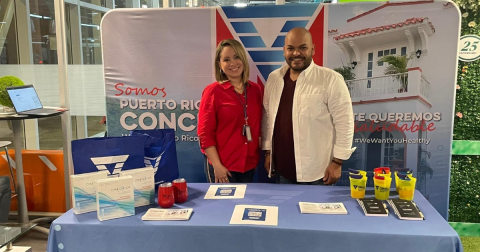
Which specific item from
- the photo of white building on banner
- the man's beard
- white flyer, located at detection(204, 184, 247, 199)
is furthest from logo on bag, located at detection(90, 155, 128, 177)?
the photo of white building on banner

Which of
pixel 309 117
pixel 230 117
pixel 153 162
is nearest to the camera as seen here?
pixel 153 162

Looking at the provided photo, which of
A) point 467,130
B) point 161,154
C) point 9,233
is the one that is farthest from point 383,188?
point 9,233

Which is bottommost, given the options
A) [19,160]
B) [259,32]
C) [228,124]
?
[19,160]

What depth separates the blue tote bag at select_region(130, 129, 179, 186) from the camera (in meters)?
1.86

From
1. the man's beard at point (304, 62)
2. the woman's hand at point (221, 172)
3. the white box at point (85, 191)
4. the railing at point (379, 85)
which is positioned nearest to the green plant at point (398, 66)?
the railing at point (379, 85)

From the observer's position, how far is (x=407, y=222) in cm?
150

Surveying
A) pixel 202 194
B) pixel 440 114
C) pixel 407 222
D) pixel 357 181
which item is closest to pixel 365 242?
pixel 407 222

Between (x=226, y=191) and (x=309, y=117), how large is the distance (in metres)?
0.66

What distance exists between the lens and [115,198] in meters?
1.59

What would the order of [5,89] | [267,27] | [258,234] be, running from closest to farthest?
[258,234]
[267,27]
[5,89]

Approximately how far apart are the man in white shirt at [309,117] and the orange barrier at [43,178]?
2.30m

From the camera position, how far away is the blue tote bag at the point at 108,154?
5.45 feet

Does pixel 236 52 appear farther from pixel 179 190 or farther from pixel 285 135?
pixel 179 190

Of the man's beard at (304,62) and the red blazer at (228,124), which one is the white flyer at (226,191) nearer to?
the red blazer at (228,124)
